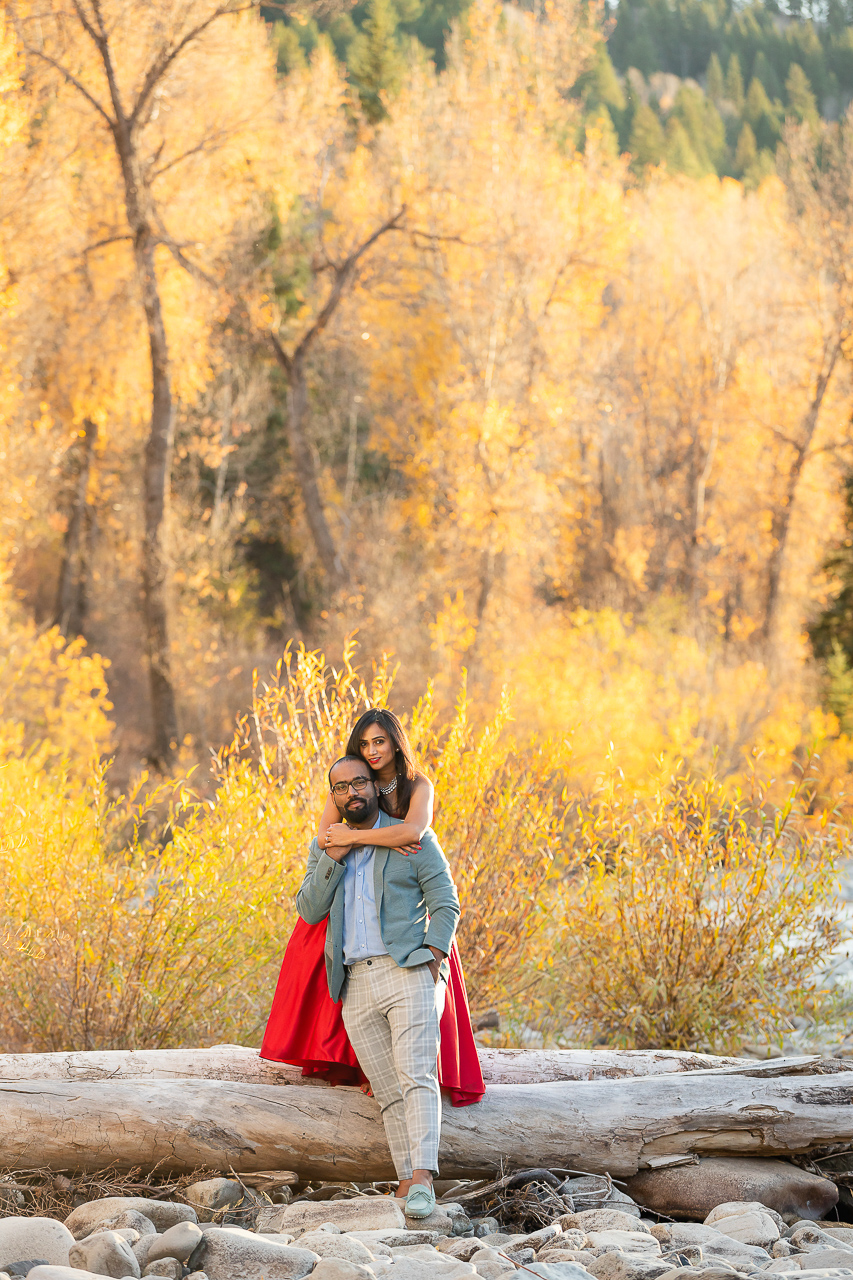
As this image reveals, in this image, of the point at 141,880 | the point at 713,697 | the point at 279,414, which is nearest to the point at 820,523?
the point at 713,697

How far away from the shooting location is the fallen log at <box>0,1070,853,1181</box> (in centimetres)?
377

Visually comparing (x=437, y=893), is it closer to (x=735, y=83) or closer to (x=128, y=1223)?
(x=128, y=1223)

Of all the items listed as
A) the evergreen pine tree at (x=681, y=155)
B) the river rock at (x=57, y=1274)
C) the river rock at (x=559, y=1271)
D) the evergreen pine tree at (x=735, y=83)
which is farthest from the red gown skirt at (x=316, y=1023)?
the evergreen pine tree at (x=735, y=83)

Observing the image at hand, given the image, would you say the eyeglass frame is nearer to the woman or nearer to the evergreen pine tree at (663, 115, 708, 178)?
the woman

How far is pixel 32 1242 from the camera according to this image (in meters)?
3.12

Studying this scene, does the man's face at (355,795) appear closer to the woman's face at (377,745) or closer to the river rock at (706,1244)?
the woman's face at (377,745)

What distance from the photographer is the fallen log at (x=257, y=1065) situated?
394cm

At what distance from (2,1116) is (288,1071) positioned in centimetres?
96

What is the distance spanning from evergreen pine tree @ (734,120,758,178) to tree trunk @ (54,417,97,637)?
2769 centimetres

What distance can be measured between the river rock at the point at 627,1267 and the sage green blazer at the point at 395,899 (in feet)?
3.34

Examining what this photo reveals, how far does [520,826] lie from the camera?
19.7ft

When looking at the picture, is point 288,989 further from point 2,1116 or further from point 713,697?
point 713,697

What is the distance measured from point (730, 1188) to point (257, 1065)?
5.60ft

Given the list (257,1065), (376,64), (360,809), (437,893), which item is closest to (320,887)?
(360,809)
